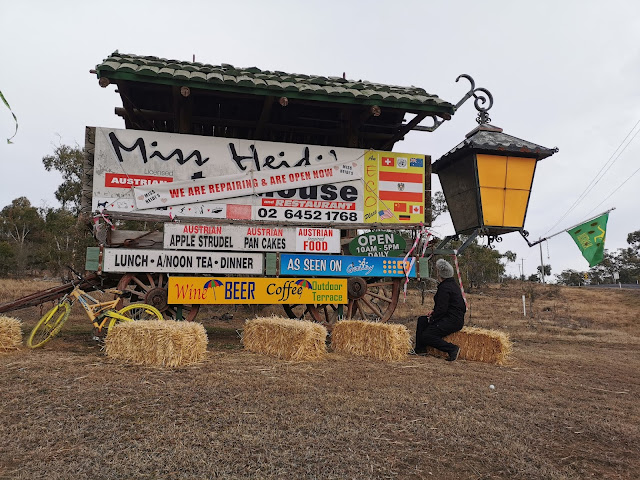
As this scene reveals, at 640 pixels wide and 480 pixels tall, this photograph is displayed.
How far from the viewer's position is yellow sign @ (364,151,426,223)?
9.85 m

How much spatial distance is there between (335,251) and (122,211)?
4232 millimetres

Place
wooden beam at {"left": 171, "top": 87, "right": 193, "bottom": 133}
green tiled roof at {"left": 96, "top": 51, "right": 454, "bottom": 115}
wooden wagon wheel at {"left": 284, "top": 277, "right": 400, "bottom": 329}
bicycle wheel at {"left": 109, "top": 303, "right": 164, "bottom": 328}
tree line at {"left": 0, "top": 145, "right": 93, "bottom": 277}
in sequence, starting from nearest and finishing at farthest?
bicycle wheel at {"left": 109, "top": 303, "right": 164, "bottom": 328}, green tiled roof at {"left": 96, "top": 51, "right": 454, "bottom": 115}, wooden beam at {"left": 171, "top": 87, "right": 193, "bottom": 133}, wooden wagon wheel at {"left": 284, "top": 277, "right": 400, "bottom": 329}, tree line at {"left": 0, "top": 145, "right": 93, "bottom": 277}

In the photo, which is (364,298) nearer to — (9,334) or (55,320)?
(55,320)

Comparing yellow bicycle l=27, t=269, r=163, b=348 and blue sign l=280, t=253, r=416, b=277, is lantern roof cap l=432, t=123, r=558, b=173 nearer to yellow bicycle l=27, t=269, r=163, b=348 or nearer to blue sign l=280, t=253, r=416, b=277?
blue sign l=280, t=253, r=416, b=277

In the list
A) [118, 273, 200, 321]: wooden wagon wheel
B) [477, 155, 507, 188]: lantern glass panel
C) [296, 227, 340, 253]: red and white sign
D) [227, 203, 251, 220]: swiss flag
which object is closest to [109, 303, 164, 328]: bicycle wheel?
[118, 273, 200, 321]: wooden wagon wheel

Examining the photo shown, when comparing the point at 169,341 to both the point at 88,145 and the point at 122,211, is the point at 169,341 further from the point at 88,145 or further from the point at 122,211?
the point at 88,145

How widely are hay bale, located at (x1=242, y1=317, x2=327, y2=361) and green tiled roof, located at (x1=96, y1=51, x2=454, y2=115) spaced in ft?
14.2

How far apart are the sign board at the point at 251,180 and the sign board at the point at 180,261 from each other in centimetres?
80

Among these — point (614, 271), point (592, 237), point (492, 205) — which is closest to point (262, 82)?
point (492, 205)

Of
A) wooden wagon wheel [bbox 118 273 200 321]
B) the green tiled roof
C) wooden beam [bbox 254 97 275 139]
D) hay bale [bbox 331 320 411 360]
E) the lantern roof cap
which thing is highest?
the green tiled roof

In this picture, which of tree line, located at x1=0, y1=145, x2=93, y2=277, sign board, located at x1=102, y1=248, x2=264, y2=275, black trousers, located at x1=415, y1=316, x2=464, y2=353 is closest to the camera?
black trousers, located at x1=415, y1=316, x2=464, y2=353

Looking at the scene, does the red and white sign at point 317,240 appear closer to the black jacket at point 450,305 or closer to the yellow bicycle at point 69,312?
the black jacket at point 450,305

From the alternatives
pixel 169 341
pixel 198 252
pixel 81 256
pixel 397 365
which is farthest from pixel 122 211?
pixel 81 256

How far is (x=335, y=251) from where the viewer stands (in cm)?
940
